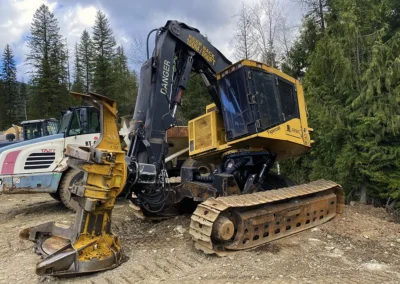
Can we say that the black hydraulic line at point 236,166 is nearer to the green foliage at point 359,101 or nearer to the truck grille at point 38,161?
the green foliage at point 359,101

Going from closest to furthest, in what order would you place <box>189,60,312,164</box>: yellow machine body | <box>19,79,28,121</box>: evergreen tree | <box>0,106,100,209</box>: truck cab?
<box>189,60,312,164</box>: yellow machine body < <box>0,106,100,209</box>: truck cab < <box>19,79,28,121</box>: evergreen tree

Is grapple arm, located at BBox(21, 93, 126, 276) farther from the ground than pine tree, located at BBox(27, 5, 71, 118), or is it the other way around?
pine tree, located at BBox(27, 5, 71, 118)

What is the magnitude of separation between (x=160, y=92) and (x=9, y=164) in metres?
4.92

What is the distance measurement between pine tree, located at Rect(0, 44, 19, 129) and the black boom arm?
155 ft

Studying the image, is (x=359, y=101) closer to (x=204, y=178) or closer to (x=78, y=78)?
(x=204, y=178)

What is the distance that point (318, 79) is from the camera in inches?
423

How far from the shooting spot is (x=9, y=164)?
28.0 feet

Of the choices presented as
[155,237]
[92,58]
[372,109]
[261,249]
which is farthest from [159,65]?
[92,58]

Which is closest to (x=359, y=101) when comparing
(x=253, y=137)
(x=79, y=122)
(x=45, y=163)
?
(x=253, y=137)

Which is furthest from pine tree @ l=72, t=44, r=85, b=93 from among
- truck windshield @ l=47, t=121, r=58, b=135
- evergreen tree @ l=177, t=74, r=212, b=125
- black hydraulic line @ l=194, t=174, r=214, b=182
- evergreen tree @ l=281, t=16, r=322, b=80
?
black hydraulic line @ l=194, t=174, r=214, b=182

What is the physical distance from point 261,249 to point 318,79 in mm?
6937

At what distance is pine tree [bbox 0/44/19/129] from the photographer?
4776 centimetres

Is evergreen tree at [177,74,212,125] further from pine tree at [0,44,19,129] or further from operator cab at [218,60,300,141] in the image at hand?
pine tree at [0,44,19,129]

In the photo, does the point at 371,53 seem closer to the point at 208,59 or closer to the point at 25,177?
the point at 208,59
